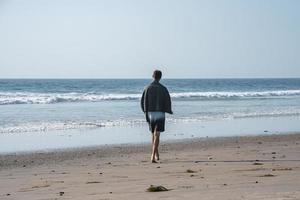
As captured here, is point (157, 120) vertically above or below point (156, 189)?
above

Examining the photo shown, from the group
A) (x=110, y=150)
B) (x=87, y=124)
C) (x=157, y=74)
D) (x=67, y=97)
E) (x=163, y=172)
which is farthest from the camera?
(x=67, y=97)

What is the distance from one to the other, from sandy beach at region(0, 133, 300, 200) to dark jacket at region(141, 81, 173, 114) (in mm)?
971

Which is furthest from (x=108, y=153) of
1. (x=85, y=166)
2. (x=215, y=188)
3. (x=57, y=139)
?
(x=215, y=188)

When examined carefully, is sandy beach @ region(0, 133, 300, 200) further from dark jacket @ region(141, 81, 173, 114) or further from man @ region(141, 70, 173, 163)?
dark jacket @ region(141, 81, 173, 114)

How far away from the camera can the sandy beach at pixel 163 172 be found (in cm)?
686

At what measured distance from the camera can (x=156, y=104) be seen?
10.6m

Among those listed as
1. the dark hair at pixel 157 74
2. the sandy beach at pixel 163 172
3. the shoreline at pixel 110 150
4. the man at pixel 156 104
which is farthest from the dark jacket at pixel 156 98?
the shoreline at pixel 110 150

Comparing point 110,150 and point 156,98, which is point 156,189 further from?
point 110,150

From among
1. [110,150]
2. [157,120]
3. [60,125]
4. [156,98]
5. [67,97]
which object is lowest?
[110,150]

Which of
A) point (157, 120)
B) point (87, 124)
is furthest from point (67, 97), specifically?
point (157, 120)

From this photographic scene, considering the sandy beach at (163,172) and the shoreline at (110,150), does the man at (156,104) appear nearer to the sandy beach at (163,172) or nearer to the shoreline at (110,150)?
the sandy beach at (163,172)

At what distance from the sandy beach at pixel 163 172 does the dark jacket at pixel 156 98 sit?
0.97 meters

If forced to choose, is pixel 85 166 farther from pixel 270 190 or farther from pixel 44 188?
pixel 270 190

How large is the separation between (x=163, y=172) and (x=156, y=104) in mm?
1958
